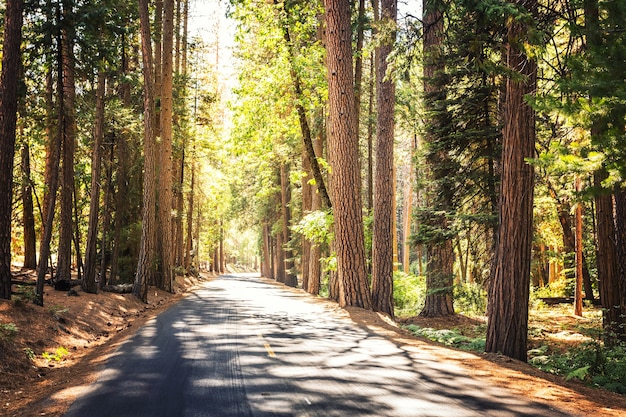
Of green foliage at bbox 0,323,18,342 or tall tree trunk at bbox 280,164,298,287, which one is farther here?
tall tree trunk at bbox 280,164,298,287

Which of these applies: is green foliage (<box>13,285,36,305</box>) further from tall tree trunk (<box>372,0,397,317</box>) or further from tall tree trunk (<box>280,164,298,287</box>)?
tall tree trunk (<box>280,164,298,287</box>)

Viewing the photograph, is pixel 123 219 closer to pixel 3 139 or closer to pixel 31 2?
pixel 31 2

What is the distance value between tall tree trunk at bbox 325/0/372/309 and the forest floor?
1.15m

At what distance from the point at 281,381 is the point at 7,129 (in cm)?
869

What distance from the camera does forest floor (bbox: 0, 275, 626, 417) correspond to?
6516mm

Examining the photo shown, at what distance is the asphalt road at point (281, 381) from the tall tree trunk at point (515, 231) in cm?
224

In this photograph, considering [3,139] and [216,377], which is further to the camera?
[3,139]

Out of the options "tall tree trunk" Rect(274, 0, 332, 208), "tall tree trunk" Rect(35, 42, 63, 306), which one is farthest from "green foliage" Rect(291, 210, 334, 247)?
"tall tree trunk" Rect(35, 42, 63, 306)

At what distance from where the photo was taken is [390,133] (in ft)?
53.2

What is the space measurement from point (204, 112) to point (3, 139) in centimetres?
2466

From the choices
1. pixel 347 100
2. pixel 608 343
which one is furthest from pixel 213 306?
pixel 608 343

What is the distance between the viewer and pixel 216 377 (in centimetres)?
702

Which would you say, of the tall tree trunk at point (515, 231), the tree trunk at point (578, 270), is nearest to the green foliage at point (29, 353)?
the tall tree trunk at point (515, 231)

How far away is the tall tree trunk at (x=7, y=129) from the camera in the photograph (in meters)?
11.1
